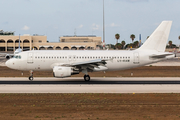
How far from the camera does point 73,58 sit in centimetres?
3684

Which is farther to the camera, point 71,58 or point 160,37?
point 160,37

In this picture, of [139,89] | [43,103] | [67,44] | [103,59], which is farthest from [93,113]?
[67,44]

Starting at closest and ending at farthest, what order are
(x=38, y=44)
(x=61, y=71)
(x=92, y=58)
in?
(x=61, y=71), (x=92, y=58), (x=38, y=44)

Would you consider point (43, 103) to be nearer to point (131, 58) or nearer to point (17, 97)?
point (17, 97)

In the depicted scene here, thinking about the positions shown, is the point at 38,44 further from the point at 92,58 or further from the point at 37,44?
the point at 92,58

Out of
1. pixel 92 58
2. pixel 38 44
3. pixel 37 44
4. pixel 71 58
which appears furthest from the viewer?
pixel 37 44

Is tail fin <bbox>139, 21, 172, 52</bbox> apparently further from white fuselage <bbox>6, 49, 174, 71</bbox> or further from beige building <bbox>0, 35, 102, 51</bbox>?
beige building <bbox>0, 35, 102, 51</bbox>

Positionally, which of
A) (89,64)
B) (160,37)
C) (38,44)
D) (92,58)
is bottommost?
(89,64)

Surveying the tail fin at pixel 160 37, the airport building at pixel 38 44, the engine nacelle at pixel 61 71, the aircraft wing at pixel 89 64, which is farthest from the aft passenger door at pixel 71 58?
the airport building at pixel 38 44

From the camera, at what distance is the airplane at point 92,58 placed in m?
36.1

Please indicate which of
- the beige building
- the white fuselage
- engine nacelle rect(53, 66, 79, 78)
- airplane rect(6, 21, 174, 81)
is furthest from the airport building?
engine nacelle rect(53, 66, 79, 78)

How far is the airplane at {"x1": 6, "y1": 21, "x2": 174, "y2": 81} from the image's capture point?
118ft

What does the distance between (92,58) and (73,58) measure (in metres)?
2.51

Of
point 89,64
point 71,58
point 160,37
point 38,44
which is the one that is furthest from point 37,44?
point 89,64
